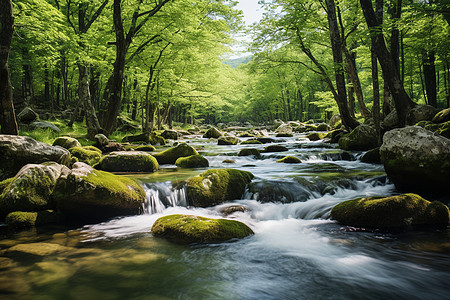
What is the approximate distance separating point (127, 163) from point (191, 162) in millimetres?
2070

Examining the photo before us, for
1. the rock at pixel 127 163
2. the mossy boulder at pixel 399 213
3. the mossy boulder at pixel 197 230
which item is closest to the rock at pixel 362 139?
the mossy boulder at pixel 399 213

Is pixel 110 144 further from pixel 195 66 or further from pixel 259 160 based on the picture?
pixel 195 66

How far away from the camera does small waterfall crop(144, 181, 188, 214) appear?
18.0 ft

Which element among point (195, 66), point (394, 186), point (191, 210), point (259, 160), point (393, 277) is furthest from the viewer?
point (195, 66)

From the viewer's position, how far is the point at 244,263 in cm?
329

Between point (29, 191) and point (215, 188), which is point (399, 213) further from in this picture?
point (29, 191)

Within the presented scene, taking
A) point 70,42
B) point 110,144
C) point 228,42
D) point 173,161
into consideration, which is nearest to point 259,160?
point 173,161

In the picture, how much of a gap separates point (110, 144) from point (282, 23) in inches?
363

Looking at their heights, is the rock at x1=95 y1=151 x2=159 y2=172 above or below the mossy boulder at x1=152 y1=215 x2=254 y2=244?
above

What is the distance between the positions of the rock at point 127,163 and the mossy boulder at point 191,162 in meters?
1.00

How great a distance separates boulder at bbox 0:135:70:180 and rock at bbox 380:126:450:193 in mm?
7330

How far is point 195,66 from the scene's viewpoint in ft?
66.0

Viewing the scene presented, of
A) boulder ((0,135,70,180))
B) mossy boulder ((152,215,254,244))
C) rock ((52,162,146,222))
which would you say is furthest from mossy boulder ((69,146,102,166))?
mossy boulder ((152,215,254,244))

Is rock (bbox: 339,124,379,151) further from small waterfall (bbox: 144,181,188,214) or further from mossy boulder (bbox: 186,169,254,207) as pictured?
small waterfall (bbox: 144,181,188,214)
